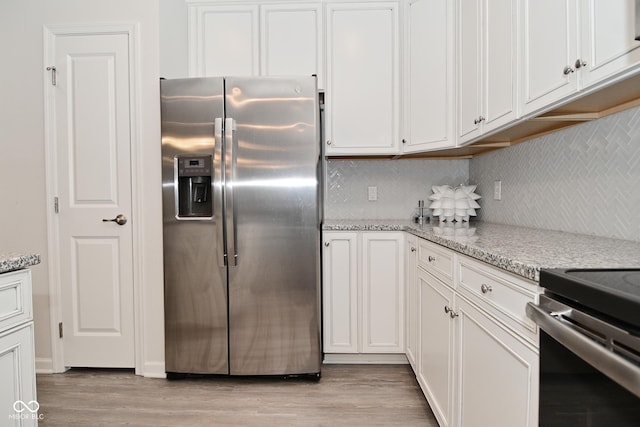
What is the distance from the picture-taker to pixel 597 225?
1.41 metres

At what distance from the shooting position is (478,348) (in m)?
1.15

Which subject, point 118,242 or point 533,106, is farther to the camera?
point 118,242

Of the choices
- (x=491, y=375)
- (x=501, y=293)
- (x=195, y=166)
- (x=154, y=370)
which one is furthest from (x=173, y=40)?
(x=491, y=375)

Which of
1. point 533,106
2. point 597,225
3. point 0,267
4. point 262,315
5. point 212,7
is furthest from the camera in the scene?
point 212,7

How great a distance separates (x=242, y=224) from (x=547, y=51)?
1649mm

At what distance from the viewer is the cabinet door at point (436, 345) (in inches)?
56.3

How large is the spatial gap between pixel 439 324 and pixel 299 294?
0.85 meters

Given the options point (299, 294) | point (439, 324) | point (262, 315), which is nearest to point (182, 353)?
point (262, 315)

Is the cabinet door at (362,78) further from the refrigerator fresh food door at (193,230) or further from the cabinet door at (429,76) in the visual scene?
the refrigerator fresh food door at (193,230)

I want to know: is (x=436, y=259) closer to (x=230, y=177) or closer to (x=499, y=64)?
(x=499, y=64)

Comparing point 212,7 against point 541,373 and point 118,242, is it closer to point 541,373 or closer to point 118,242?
point 118,242

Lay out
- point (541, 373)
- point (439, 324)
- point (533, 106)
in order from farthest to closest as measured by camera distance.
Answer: point (439, 324) → point (533, 106) → point (541, 373)

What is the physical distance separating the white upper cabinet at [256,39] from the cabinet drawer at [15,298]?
5.98 feet

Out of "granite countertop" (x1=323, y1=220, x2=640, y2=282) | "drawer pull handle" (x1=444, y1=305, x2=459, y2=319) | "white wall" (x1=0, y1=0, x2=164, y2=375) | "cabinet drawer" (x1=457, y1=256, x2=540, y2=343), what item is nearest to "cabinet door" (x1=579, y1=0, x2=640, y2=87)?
"granite countertop" (x1=323, y1=220, x2=640, y2=282)
